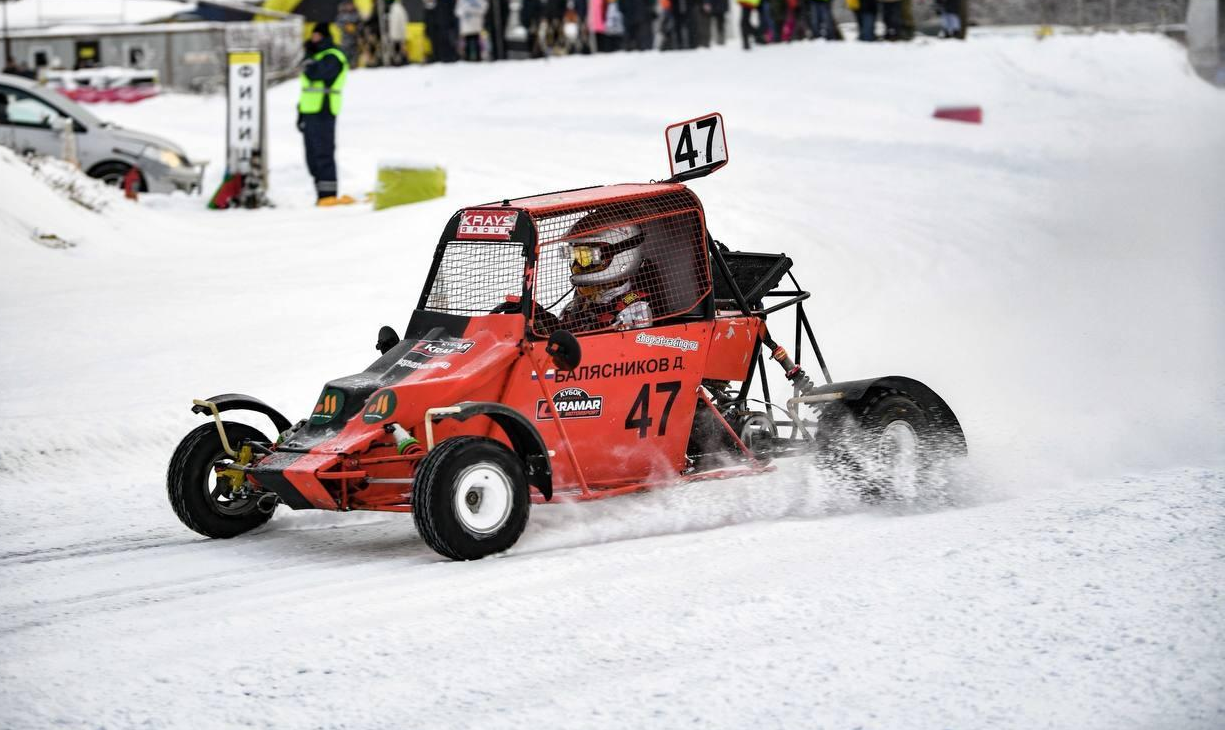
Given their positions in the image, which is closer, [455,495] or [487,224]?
[455,495]

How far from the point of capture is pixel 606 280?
7.92 m

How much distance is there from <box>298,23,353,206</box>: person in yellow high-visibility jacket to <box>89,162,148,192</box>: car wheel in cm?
274

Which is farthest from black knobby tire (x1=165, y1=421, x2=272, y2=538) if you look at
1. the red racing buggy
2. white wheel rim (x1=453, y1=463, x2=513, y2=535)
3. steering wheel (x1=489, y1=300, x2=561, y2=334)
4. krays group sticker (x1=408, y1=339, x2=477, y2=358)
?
white wheel rim (x1=453, y1=463, x2=513, y2=535)

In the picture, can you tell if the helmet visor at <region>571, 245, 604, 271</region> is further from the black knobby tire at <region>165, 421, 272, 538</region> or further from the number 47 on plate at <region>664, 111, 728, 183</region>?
the black knobby tire at <region>165, 421, 272, 538</region>

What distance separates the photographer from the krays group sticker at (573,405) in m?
7.54

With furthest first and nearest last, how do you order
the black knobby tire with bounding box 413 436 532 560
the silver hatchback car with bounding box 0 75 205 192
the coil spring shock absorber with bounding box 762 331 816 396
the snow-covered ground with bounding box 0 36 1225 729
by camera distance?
the silver hatchback car with bounding box 0 75 205 192 < the coil spring shock absorber with bounding box 762 331 816 396 < the black knobby tire with bounding box 413 436 532 560 < the snow-covered ground with bounding box 0 36 1225 729

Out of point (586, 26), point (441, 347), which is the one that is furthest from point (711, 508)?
point (586, 26)

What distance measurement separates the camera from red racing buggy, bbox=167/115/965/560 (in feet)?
23.3

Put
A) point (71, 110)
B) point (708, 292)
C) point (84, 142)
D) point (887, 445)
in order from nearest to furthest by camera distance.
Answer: point (887, 445) < point (708, 292) < point (84, 142) < point (71, 110)

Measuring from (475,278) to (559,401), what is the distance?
86cm

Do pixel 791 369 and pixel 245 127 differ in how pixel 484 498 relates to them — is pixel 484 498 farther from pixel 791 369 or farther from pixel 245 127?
pixel 245 127

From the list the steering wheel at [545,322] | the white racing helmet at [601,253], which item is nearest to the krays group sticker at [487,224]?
the white racing helmet at [601,253]

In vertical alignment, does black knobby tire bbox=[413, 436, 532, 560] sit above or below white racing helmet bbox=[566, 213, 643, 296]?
below

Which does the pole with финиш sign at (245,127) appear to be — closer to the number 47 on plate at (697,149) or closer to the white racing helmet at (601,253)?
the number 47 on plate at (697,149)
